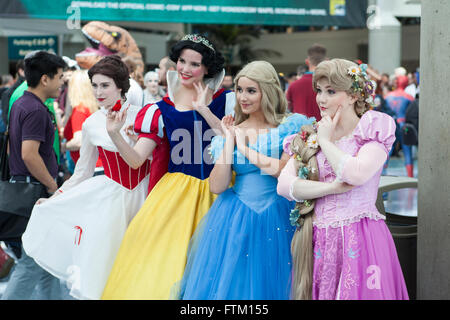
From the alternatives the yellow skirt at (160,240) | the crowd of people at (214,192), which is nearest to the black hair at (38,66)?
the crowd of people at (214,192)

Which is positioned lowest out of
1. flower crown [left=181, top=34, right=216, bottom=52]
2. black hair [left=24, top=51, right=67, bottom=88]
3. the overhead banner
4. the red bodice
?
the red bodice

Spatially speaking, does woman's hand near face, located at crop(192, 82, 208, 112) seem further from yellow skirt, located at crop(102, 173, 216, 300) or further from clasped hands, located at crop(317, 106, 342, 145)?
clasped hands, located at crop(317, 106, 342, 145)

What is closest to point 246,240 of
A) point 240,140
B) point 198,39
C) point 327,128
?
point 240,140

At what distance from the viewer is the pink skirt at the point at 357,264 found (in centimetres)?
231

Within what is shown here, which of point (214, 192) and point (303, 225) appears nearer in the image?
point (303, 225)

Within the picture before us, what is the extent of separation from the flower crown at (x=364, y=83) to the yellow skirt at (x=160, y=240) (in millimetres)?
1008

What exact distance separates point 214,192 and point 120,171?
2.32 ft

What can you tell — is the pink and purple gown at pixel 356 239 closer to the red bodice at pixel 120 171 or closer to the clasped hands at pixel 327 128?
the clasped hands at pixel 327 128

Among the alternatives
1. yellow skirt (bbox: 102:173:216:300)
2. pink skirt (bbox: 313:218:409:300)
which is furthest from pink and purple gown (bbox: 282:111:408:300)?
yellow skirt (bbox: 102:173:216:300)

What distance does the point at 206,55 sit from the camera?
3.09 m

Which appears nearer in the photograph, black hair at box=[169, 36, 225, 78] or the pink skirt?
the pink skirt

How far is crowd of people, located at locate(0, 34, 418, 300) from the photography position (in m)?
2.36

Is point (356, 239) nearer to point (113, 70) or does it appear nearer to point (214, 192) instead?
point (214, 192)

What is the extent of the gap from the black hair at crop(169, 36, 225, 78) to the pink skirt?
3.91ft
